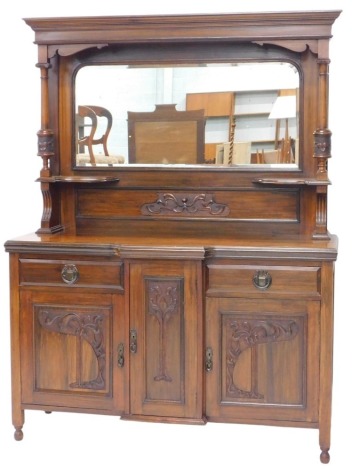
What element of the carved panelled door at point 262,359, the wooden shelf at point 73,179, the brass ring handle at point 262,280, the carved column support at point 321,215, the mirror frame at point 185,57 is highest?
the mirror frame at point 185,57

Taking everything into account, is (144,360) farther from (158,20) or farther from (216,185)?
(158,20)

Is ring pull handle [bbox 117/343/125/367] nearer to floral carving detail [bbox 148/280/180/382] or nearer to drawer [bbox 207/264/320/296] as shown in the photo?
floral carving detail [bbox 148/280/180/382]

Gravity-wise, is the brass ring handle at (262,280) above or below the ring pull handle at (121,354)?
above

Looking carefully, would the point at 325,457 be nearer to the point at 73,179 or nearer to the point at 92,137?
the point at 73,179

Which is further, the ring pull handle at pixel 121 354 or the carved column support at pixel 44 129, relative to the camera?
the carved column support at pixel 44 129

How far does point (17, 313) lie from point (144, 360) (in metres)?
0.64

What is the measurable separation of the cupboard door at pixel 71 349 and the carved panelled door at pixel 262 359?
17.6 inches

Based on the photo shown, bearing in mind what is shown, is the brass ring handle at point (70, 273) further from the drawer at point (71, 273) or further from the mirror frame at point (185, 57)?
the mirror frame at point (185, 57)

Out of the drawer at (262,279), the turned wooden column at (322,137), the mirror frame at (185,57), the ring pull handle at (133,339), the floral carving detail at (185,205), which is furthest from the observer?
the floral carving detail at (185,205)

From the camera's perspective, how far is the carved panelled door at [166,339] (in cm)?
383

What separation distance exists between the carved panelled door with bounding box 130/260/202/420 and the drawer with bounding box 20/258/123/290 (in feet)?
0.34

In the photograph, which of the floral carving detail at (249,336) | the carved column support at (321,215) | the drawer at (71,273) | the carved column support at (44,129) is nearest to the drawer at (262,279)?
the floral carving detail at (249,336)

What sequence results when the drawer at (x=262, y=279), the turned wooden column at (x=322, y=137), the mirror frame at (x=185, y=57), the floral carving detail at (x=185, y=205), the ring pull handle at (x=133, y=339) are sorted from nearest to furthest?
the drawer at (x=262, y=279) < the ring pull handle at (x=133, y=339) < the turned wooden column at (x=322, y=137) < the mirror frame at (x=185, y=57) < the floral carving detail at (x=185, y=205)

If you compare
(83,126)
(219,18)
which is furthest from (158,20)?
(83,126)
